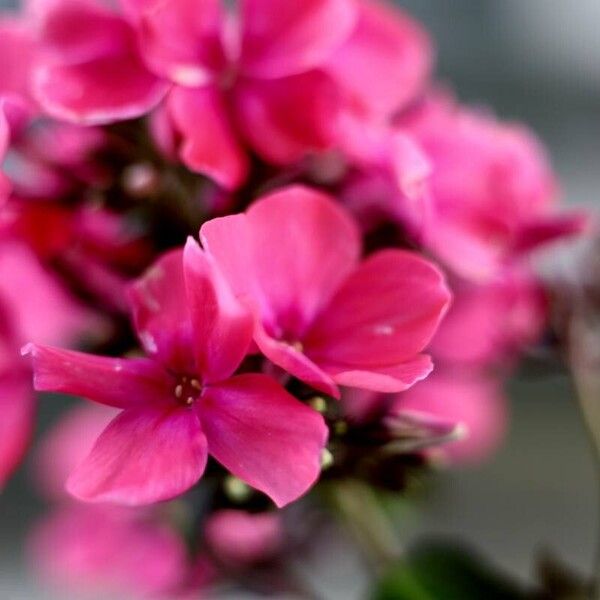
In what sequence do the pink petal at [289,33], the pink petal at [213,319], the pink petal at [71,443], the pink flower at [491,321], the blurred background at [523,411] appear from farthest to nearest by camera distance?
the blurred background at [523,411] → the pink petal at [71,443] → the pink flower at [491,321] → the pink petal at [289,33] → the pink petal at [213,319]

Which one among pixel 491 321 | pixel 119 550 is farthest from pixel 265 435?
pixel 119 550

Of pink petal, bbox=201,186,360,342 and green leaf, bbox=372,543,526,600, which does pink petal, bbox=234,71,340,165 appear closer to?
pink petal, bbox=201,186,360,342

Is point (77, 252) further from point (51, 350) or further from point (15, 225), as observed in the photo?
point (51, 350)

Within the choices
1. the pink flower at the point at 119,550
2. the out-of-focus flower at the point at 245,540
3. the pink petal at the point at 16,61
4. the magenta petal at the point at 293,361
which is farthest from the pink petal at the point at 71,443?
the magenta petal at the point at 293,361

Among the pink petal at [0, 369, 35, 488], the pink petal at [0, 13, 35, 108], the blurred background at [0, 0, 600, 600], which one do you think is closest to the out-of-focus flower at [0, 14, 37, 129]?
the pink petal at [0, 13, 35, 108]

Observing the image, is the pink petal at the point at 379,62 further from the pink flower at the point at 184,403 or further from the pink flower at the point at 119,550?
the pink flower at the point at 119,550

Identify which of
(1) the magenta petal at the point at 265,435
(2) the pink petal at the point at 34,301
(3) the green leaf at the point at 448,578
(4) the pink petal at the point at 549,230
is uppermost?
(1) the magenta petal at the point at 265,435
